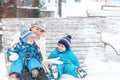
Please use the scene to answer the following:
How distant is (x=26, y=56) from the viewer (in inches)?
217

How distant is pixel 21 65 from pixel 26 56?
0.16m

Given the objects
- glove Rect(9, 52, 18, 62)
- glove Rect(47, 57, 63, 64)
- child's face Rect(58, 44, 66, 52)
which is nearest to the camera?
glove Rect(9, 52, 18, 62)

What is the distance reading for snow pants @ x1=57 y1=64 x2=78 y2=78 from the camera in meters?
5.68

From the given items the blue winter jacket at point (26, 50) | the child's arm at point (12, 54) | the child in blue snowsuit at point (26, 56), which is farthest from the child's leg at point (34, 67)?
the child's arm at point (12, 54)

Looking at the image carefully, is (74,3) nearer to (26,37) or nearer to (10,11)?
(10,11)

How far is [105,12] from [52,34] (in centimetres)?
276

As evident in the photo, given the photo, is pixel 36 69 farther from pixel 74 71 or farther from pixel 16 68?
pixel 74 71

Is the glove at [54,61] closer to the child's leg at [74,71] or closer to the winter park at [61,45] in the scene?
the winter park at [61,45]

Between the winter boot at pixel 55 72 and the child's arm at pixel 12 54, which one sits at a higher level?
the child's arm at pixel 12 54

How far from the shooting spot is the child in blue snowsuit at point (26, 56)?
530 centimetres

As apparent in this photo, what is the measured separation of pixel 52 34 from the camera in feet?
22.2

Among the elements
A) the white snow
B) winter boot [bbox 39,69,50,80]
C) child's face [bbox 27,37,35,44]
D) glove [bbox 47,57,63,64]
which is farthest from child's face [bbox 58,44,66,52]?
winter boot [bbox 39,69,50,80]

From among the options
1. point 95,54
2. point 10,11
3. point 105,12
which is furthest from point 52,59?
point 10,11

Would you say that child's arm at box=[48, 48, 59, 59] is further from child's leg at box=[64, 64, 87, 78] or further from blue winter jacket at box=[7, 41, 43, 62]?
blue winter jacket at box=[7, 41, 43, 62]
